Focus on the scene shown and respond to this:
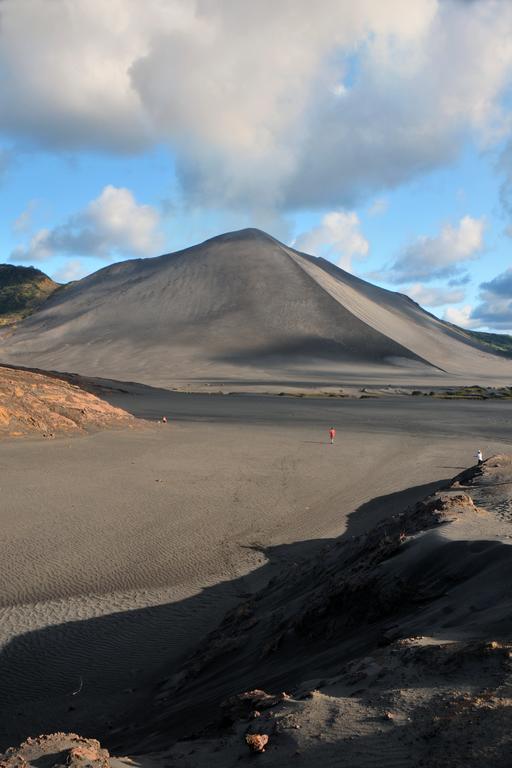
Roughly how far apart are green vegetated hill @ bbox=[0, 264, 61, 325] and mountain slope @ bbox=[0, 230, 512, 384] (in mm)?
18128

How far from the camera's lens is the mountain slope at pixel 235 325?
89.3 meters

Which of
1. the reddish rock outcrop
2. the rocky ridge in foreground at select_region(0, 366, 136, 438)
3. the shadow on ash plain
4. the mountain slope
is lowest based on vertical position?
the shadow on ash plain

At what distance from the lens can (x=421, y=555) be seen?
518 cm

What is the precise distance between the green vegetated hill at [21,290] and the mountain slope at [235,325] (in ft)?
59.5

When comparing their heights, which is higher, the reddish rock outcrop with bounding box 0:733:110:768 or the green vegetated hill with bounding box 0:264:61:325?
the green vegetated hill with bounding box 0:264:61:325

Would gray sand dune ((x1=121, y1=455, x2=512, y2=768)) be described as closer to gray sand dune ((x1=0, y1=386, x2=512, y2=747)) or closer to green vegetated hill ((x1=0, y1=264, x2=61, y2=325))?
gray sand dune ((x1=0, y1=386, x2=512, y2=747))

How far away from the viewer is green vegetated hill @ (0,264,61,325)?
15512 cm

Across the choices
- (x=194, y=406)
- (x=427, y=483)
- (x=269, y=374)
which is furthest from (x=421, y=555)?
(x=269, y=374)

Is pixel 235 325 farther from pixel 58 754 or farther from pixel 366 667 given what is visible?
pixel 58 754

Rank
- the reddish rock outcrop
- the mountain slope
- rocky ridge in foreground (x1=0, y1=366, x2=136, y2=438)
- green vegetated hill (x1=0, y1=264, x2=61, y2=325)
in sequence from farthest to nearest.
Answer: green vegetated hill (x1=0, y1=264, x2=61, y2=325) → the mountain slope → rocky ridge in foreground (x1=0, y1=366, x2=136, y2=438) → the reddish rock outcrop

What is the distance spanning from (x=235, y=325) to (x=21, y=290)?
86.6 metres

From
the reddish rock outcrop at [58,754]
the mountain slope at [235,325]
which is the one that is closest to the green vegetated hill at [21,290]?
the mountain slope at [235,325]

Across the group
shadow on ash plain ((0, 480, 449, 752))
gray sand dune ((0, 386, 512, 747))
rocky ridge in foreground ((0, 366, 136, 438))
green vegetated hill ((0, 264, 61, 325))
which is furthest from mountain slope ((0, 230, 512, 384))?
shadow on ash plain ((0, 480, 449, 752))

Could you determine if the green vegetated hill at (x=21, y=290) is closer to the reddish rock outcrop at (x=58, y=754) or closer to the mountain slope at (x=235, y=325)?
the mountain slope at (x=235, y=325)
